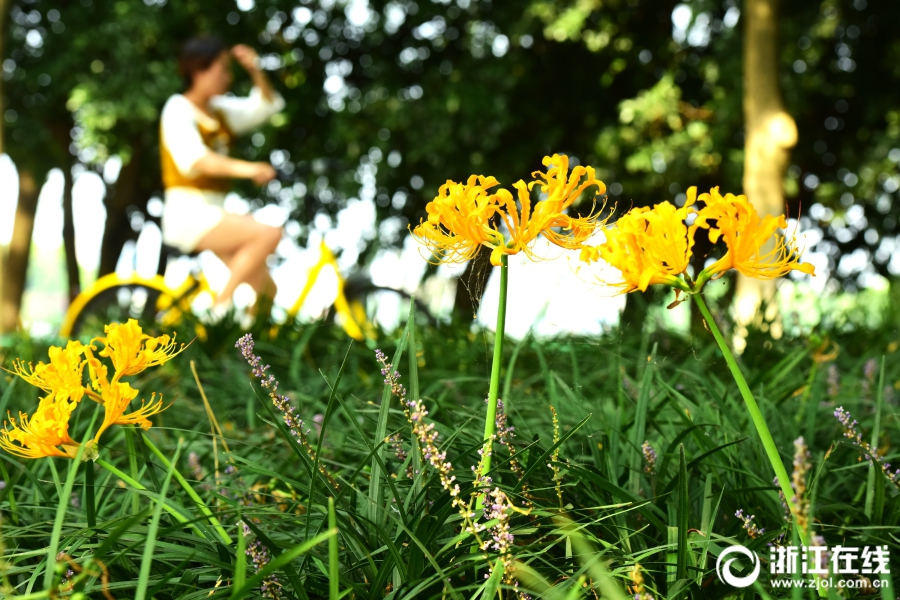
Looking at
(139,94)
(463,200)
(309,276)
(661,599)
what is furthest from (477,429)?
(139,94)

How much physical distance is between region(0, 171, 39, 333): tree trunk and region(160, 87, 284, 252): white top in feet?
31.3

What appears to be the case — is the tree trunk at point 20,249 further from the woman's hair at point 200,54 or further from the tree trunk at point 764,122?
the tree trunk at point 764,122

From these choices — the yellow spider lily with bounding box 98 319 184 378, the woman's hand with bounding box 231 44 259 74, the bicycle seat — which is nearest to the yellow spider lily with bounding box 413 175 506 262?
the yellow spider lily with bounding box 98 319 184 378

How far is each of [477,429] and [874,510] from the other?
0.78 m

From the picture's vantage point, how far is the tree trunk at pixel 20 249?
1361 centimetres

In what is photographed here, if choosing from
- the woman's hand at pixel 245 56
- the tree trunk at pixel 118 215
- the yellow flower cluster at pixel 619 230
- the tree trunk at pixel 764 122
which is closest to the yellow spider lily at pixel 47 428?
the yellow flower cluster at pixel 619 230

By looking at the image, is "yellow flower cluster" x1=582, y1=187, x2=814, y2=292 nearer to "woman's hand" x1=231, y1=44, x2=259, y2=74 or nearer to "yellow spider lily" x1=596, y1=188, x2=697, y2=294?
"yellow spider lily" x1=596, y1=188, x2=697, y2=294

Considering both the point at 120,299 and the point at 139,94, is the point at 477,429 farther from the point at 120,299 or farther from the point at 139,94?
the point at 139,94

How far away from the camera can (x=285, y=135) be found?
42.1ft

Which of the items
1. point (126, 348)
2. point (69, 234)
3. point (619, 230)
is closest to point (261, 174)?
point (126, 348)

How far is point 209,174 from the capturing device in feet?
15.9

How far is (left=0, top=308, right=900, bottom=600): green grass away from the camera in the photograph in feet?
4.20

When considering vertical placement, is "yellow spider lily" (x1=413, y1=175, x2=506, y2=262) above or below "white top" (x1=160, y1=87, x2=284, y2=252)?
below

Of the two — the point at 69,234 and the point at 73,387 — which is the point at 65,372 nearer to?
the point at 73,387
